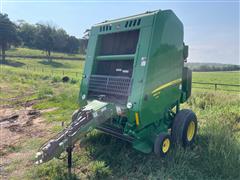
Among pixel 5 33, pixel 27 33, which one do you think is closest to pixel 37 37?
pixel 27 33

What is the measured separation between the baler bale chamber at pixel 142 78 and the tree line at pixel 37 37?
158 ft

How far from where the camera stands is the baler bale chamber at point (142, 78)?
4.12m

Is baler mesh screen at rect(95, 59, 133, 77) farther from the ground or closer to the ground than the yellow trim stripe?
farther from the ground

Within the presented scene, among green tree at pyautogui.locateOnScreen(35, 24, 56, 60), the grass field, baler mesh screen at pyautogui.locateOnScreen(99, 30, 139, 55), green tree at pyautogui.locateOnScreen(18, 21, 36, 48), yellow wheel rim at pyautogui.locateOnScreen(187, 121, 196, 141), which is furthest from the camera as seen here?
green tree at pyautogui.locateOnScreen(18, 21, 36, 48)

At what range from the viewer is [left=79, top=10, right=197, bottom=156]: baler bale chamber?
4121 mm

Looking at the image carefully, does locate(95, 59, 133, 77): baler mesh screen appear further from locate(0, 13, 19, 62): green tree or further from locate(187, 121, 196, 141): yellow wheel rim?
locate(0, 13, 19, 62): green tree

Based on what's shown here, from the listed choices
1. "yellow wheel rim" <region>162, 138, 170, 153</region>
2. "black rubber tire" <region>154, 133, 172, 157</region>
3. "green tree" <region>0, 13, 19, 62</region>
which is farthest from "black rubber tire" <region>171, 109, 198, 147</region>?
"green tree" <region>0, 13, 19, 62</region>

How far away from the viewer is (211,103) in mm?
8648

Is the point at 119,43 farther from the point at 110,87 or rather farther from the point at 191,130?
the point at 191,130

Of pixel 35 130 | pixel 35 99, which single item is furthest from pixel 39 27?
pixel 35 130

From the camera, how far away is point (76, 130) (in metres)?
3.64

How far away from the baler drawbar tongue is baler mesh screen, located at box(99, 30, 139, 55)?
50.3 inches

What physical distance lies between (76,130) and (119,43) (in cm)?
209

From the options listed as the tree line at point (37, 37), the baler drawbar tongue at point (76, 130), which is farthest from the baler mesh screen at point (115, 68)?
the tree line at point (37, 37)
